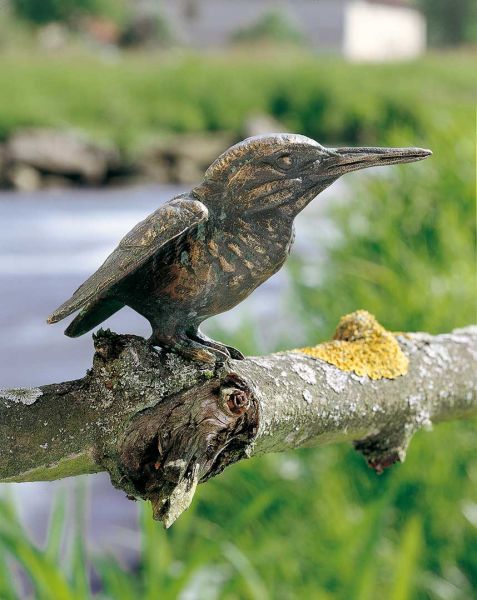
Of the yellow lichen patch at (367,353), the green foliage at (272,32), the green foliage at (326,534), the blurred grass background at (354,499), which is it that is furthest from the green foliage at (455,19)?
the yellow lichen patch at (367,353)

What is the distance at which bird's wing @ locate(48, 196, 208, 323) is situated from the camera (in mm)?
709

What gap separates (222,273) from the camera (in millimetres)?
742

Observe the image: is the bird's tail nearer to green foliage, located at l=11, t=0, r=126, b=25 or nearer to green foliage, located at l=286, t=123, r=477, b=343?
green foliage, located at l=286, t=123, r=477, b=343

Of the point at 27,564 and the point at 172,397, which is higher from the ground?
the point at 172,397

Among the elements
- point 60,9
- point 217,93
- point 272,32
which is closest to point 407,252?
point 217,93

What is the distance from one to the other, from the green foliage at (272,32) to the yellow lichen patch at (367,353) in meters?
23.1

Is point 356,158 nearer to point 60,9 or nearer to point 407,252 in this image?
point 407,252

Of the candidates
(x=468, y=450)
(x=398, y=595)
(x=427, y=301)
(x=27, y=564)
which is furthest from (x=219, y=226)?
(x=468, y=450)

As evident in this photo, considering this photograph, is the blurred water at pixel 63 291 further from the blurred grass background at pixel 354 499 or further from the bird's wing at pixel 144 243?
the bird's wing at pixel 144 243

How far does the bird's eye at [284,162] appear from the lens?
736 millimetres

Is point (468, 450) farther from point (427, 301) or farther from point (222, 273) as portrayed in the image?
point (222, 273)

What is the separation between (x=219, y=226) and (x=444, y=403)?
1.24ft

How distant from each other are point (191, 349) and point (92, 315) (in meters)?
0.08

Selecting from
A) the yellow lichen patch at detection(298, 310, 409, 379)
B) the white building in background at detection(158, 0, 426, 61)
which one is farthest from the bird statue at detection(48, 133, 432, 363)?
the white building in background at detection(158, 0, 426, 61)
